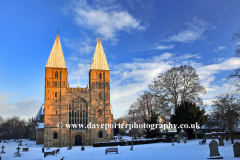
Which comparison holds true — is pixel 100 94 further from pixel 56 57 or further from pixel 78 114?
pixel 56 57

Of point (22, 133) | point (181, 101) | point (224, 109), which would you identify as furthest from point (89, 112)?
point (22, 133)

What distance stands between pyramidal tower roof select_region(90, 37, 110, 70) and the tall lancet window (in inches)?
348

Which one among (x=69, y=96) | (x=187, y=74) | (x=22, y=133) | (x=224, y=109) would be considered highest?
(x=187, y=74)

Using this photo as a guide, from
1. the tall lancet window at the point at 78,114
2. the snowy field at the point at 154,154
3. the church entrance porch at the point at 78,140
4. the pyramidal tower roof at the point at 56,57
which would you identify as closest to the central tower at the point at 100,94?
the tall lancet window at the point at 78,114

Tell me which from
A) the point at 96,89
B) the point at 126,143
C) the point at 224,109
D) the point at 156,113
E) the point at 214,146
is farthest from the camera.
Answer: the point at 96,89

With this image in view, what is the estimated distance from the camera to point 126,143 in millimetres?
34375

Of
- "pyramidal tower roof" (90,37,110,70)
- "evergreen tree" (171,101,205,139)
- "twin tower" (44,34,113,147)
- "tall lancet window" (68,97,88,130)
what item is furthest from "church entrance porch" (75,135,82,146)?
"evergreen tree" (171,101,205,139)

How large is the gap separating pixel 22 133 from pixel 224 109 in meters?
94.5

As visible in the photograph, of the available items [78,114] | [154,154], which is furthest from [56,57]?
[154,154]

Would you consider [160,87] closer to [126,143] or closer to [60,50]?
[126,143]

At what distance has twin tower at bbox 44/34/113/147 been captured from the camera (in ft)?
145

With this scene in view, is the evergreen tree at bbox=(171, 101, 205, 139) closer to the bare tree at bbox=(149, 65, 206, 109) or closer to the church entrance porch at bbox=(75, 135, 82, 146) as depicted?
the bare tree at bbox=(149, 65, 206, 109)

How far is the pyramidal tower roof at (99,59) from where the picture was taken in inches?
1905

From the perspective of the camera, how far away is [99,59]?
4944cm
